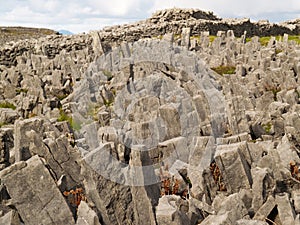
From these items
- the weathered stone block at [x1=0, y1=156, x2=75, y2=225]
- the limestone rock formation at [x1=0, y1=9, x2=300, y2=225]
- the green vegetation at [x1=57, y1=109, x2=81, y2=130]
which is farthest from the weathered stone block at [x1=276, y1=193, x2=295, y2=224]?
the green vegetation at [x1=57, y1=109, x2=81, y2=130]

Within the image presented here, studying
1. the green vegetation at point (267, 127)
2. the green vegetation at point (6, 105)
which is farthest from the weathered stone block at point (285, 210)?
the green vegetation at point (6, 105)

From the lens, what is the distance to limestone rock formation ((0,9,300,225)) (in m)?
4.59

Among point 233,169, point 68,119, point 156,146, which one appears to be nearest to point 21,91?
point 68,119

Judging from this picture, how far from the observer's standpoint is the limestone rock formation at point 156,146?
4594 millimetres

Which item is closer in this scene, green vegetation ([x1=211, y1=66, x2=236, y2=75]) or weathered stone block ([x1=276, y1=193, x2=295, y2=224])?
weathered stone block ([x1=276, y1=193, x2=295, y2=224])

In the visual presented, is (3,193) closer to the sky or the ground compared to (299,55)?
closer to the ground

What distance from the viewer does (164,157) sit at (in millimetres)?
6406

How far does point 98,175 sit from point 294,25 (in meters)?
31.6

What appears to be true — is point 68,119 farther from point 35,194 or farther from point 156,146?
point 35,194

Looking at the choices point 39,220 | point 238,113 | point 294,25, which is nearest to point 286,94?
point 238,113

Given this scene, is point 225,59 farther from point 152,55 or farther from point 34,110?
point 34,110

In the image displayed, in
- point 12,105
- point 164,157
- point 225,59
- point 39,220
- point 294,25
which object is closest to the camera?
point 39,220

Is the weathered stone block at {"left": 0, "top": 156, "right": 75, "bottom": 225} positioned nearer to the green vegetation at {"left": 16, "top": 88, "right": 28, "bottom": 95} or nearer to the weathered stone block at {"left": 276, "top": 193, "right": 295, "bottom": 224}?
the weathered stone block at {"left": 276, "top": 193, "right": 295, "bottom": 224}

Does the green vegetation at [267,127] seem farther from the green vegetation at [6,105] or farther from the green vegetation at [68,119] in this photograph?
the green vegetation at [6,105]
